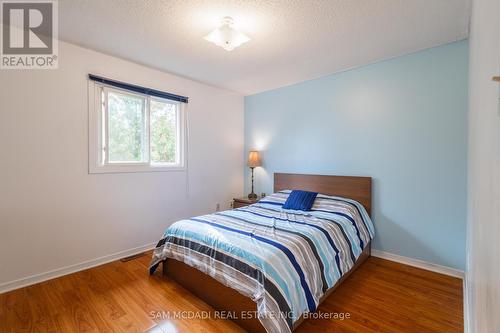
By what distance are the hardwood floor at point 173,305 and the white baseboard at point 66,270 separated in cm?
8

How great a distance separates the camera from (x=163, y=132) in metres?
3.31

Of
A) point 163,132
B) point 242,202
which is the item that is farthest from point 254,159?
point 163,132

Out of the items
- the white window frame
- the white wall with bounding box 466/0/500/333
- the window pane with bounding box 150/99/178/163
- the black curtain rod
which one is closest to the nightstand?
the window pane with bounding box 150/99/178/163

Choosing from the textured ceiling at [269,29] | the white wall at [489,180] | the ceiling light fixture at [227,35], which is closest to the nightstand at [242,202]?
the textured ceiling at [269,29]

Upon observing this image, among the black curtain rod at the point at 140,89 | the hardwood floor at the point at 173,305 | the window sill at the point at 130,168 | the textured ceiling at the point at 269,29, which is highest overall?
the textured ceiling at the point at 269,29

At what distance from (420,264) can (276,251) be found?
205 cm

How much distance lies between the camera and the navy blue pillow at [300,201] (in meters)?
2.82

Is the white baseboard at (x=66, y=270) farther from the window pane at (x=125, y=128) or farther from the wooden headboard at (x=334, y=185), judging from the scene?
the wooden headboard at (x=334, y=185)

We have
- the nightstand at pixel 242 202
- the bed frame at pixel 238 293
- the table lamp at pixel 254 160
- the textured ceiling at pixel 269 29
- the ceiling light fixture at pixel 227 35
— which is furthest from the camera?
the table lamp at pixel 254 160

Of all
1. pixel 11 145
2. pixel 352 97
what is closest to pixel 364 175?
pixel 352 97

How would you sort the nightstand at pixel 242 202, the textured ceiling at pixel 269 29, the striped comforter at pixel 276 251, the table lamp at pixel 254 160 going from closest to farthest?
the striped comforter at pixel 276 251 → the textured ceiling at pixel 269 29 → the nightstand at pixel 242 202 → the table lamp at pixel 254 160

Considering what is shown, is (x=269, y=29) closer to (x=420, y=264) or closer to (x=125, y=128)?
(x=125, y=128)

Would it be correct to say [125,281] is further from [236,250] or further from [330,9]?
[330,9]

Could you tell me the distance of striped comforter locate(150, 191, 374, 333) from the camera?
149 cm
